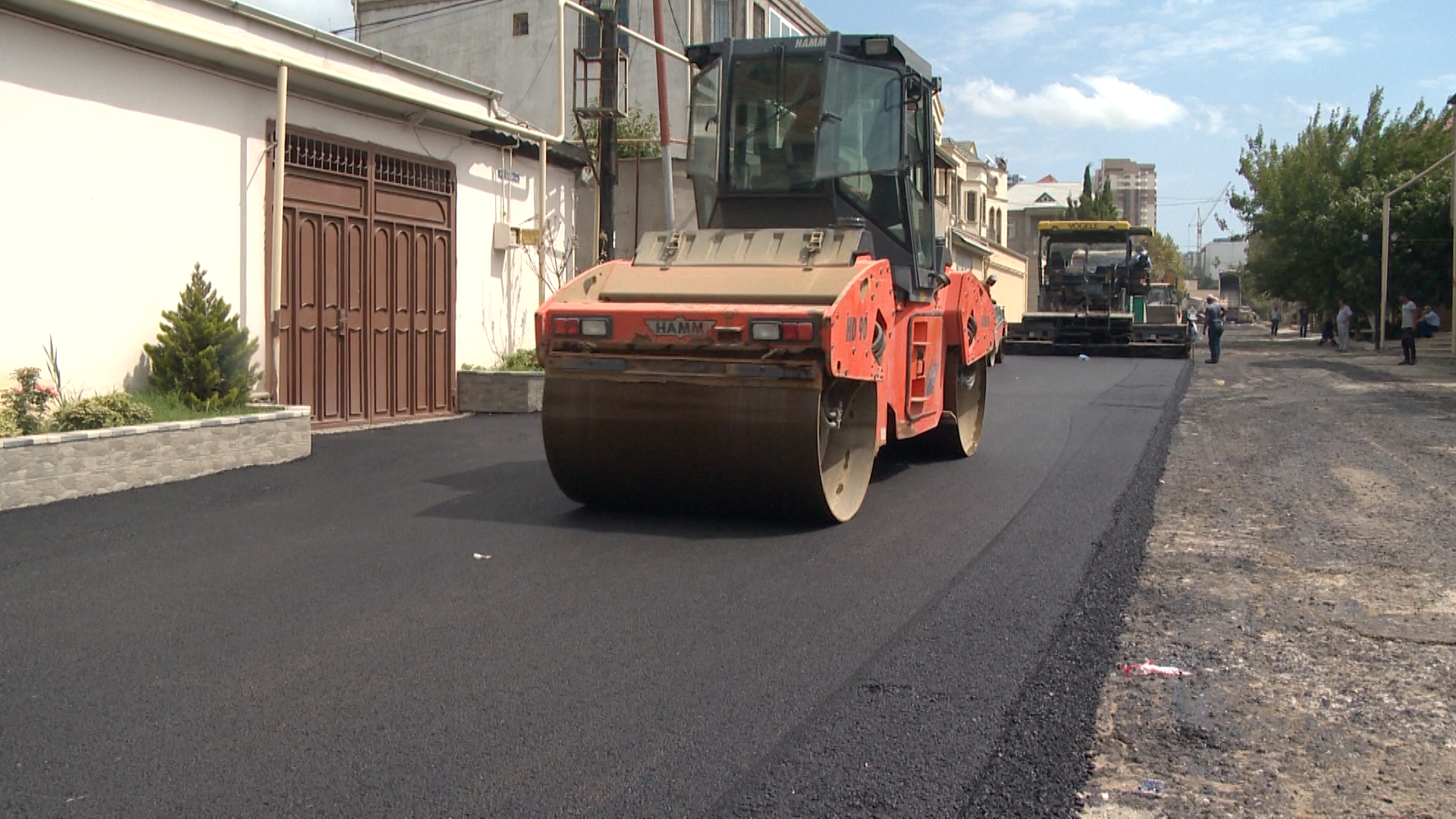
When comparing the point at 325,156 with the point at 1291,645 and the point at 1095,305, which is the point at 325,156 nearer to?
the point at 1291,645

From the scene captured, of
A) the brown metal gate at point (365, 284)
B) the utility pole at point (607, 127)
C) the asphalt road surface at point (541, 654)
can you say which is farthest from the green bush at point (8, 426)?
the utility pole at point (607, 127)

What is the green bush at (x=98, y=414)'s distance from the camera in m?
8.49

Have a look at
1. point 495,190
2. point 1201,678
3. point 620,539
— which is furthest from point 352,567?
point 495,190

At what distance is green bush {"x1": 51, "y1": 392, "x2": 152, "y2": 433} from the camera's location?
334 inches

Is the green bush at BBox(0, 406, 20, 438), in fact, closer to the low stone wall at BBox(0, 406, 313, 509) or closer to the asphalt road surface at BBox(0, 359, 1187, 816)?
the low stone wall at BBox(0, 406, 313, 509)

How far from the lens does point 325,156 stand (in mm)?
12172

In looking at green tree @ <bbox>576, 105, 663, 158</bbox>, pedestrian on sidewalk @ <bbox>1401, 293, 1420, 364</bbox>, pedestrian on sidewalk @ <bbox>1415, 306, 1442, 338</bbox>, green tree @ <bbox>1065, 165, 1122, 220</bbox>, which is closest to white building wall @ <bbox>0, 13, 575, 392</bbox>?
green tree @ <bbox>576, 105, 663, 158</bbox>

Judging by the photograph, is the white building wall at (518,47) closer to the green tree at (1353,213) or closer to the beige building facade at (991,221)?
the beige building facade at (991,221)

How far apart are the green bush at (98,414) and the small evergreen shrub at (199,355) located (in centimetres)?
103

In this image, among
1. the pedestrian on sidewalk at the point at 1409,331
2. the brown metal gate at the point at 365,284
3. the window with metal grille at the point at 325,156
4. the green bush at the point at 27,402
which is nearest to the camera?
the green bush at the point at 27,402

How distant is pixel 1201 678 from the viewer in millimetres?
4590

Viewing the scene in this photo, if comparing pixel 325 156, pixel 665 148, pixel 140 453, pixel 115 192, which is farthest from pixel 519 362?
pixel 140 453

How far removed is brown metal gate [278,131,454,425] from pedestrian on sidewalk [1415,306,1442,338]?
27847mm

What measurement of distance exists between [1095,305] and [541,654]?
2820 cm
